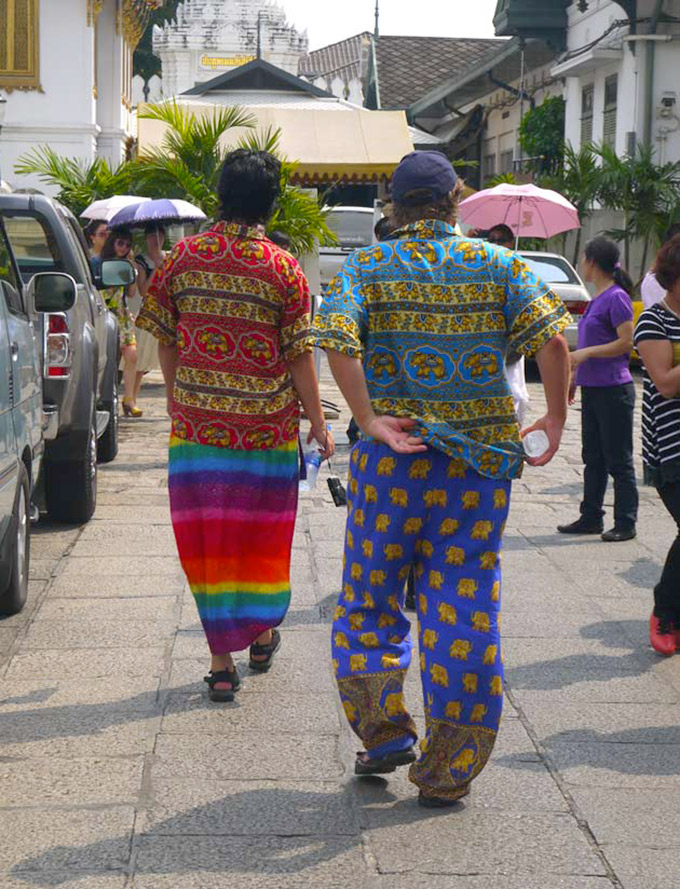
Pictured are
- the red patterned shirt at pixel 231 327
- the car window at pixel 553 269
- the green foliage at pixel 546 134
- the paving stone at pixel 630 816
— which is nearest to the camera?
the paving stone at pixel 630 816

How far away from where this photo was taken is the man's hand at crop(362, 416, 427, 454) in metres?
4.22

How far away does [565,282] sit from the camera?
2000cm

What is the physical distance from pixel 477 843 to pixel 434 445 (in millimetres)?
1051

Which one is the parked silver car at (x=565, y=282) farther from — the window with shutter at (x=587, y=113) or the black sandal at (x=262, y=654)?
the black sandal at (x=262, y=654)

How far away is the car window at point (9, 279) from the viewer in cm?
712

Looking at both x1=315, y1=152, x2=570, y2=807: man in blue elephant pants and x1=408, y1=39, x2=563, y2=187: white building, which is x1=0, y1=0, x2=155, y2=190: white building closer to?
x1=408, y1=39, x2=563, y2=187: white building

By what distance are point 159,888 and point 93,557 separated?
4.42 metres

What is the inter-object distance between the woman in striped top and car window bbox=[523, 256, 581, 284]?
1374cm

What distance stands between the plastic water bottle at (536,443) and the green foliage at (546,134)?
27.7 meters

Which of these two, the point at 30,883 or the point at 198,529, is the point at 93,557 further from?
the point at 30,883

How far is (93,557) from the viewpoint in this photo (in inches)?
319

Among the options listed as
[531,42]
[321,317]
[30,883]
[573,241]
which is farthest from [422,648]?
[531,42]

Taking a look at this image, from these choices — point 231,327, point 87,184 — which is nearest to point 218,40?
point 87,184

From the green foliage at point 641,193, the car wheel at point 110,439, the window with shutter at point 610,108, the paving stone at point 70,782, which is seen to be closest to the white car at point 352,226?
the green foliage at point 641,193
